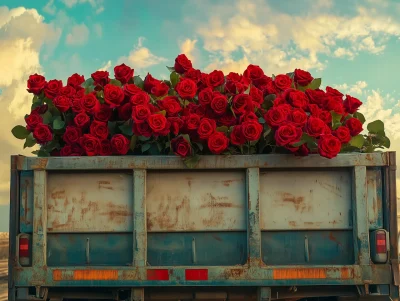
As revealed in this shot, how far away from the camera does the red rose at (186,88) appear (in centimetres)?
763

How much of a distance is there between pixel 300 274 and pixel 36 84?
3.49 metres

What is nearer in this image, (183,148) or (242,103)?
(183,148)

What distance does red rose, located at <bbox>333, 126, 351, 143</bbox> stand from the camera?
746 cm

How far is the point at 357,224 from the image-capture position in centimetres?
730

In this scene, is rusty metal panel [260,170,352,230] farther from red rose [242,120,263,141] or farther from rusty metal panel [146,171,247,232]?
red rose [242,120,263,141]

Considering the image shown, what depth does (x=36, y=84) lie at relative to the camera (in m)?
8.38

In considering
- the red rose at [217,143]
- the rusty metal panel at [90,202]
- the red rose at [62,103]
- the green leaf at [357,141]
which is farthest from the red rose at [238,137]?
the red rose at [62,103]

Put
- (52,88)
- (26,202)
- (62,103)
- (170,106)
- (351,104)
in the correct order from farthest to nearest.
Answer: (52,88) → (351,104) → (62,103) → (170,106) → (26,202)

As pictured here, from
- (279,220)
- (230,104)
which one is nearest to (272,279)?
(279,220)

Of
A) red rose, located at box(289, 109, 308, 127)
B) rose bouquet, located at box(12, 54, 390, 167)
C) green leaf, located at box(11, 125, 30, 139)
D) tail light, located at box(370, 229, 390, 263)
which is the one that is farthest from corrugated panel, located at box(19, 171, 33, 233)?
tail light, located at box(370, 229, 390, 263)

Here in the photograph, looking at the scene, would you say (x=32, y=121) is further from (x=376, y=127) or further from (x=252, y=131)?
(x=376, y=127)

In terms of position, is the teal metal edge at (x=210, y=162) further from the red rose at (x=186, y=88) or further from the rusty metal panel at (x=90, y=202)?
the red rose at (x=186, y=88)

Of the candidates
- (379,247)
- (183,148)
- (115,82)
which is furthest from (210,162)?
(379,247)

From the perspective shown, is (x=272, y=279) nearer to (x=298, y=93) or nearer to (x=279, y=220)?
(x=279, y=220)
